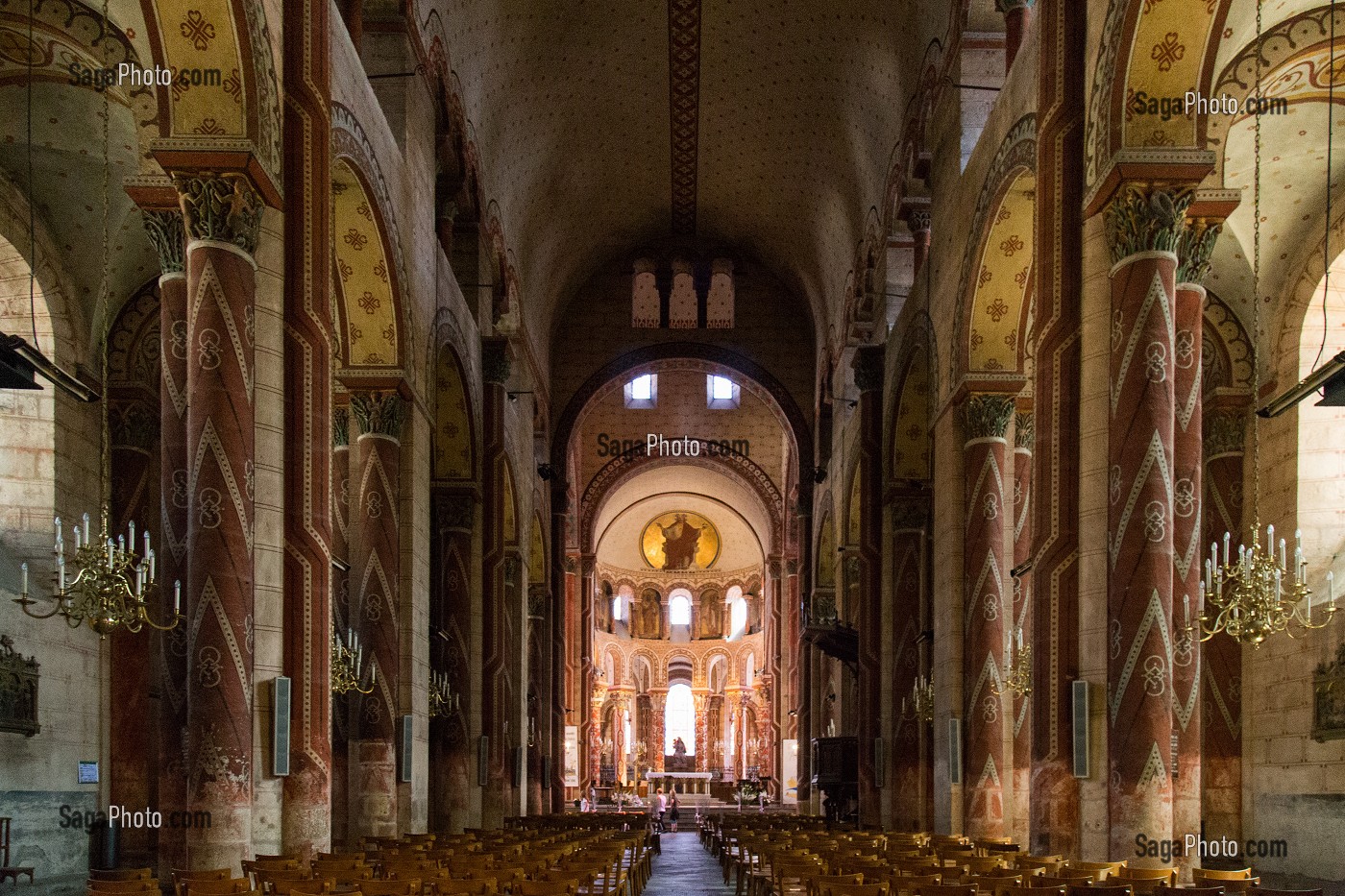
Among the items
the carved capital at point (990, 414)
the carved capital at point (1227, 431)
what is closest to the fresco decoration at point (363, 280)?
the carved capital at point (990, 414)

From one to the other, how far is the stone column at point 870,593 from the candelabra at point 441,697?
725 cm

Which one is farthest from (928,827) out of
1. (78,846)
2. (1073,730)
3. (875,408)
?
(78,846)

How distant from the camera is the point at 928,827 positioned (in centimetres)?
2295

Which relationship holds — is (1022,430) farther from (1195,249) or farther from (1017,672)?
(1195,249)

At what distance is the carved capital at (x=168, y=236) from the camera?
12898 millimetres

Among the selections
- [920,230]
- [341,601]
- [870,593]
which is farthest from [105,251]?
[870,593]

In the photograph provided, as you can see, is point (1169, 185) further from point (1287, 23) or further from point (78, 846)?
point (78, 846)

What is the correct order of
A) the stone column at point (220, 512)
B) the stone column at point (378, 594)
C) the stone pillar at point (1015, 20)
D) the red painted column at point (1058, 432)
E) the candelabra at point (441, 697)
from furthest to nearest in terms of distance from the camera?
the candelabra at point (441, 697) → the stone column at point (378, 594) → the stone pillar at point (1015, 20) → the red painted column at point (1058, 432) → the stone column at point (220, 512)

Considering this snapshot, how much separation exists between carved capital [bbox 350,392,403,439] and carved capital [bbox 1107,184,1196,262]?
10.1m

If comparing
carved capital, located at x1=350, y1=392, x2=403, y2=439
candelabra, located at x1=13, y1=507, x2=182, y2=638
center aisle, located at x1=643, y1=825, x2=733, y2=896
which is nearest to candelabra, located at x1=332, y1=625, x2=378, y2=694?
carved capital, located at x1=350, y1=392, x2=403, y2=439

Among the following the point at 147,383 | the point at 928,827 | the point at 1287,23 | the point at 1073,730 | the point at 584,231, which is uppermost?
the point at 584,231

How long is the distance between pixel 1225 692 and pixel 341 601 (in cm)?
1266

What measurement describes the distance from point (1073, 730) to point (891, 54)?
1585 cm

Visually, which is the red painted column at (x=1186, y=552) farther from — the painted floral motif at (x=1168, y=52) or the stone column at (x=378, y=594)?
the stone column at (x=378, y=594)
